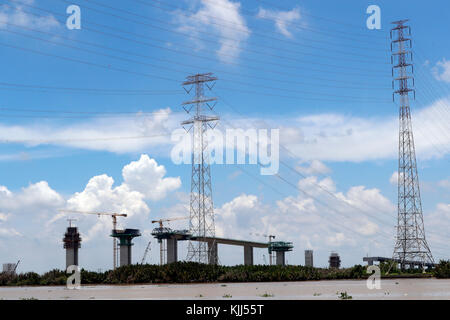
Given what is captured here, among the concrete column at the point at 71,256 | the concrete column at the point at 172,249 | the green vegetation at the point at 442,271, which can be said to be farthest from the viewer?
the concrete column at the point at 172,249

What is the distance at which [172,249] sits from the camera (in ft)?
603

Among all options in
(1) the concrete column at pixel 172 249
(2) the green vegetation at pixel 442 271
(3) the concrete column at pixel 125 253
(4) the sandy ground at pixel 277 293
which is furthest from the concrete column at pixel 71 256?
(4) the sandy ground at pixel 277 293

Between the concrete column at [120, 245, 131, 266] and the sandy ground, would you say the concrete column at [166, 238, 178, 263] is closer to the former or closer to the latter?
the concrete column at [120, 245, 131, 266]

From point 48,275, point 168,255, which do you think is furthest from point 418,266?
point 168,255

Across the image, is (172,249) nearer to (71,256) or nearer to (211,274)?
(71,256)

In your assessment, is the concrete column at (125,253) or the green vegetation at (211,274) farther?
the concrete column at (125,253)

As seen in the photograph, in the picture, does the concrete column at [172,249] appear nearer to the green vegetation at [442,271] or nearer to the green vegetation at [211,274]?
the green vegetation at [211,274]

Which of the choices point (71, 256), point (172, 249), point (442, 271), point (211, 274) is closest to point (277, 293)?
point (211, 274)

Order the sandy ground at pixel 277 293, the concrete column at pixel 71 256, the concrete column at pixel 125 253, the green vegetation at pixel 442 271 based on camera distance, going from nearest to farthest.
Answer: the sandy ground at pixel 277 293, the green vegetation at pixel 442 271, the concrete column at pixel 71 256, the concrete column at pixel 125 253

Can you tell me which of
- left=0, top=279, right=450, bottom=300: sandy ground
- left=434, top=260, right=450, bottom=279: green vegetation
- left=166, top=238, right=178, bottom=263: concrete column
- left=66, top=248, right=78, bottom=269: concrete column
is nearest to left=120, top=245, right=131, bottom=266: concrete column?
left=166, top=238, right=178, bottom=263: concrete column

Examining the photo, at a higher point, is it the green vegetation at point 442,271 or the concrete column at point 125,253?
the concrete column at point 125,253

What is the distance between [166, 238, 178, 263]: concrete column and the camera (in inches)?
7126

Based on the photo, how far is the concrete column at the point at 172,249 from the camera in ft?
594
